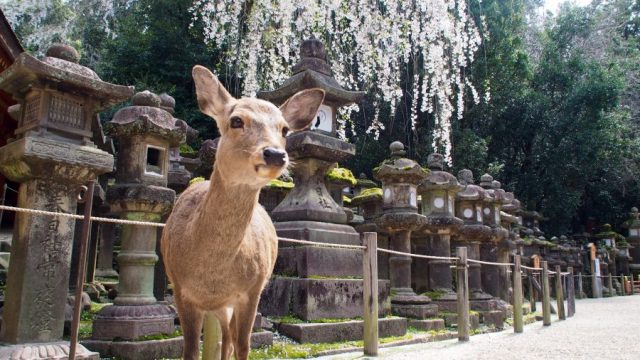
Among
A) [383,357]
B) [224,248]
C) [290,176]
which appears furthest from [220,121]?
[290,176]

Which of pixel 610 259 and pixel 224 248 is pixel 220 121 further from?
pixel 610 259

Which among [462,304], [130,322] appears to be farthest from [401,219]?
[130,322]

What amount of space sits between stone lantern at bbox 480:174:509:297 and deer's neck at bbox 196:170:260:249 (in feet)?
30.5

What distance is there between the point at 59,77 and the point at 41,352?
2.17m

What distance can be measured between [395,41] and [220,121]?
24.4 feet

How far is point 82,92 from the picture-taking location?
4402 millimetres

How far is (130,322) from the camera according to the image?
4.59m

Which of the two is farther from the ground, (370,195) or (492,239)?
(370,195)

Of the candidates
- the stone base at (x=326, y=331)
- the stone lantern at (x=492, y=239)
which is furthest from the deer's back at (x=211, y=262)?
the stone lantern at (x=492, y=239)

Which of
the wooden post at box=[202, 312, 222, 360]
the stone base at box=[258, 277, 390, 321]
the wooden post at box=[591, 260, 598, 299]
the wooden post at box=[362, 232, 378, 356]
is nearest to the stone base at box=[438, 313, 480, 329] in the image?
the stone base at box=[258, 277, 390, 321]

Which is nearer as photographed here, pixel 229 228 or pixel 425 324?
pixel 229 228

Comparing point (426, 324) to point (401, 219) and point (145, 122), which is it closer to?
point (401, 219)

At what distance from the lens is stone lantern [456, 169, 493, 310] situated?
33.8 ft

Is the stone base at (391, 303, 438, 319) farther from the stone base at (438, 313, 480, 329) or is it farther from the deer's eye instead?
the deer's eye
